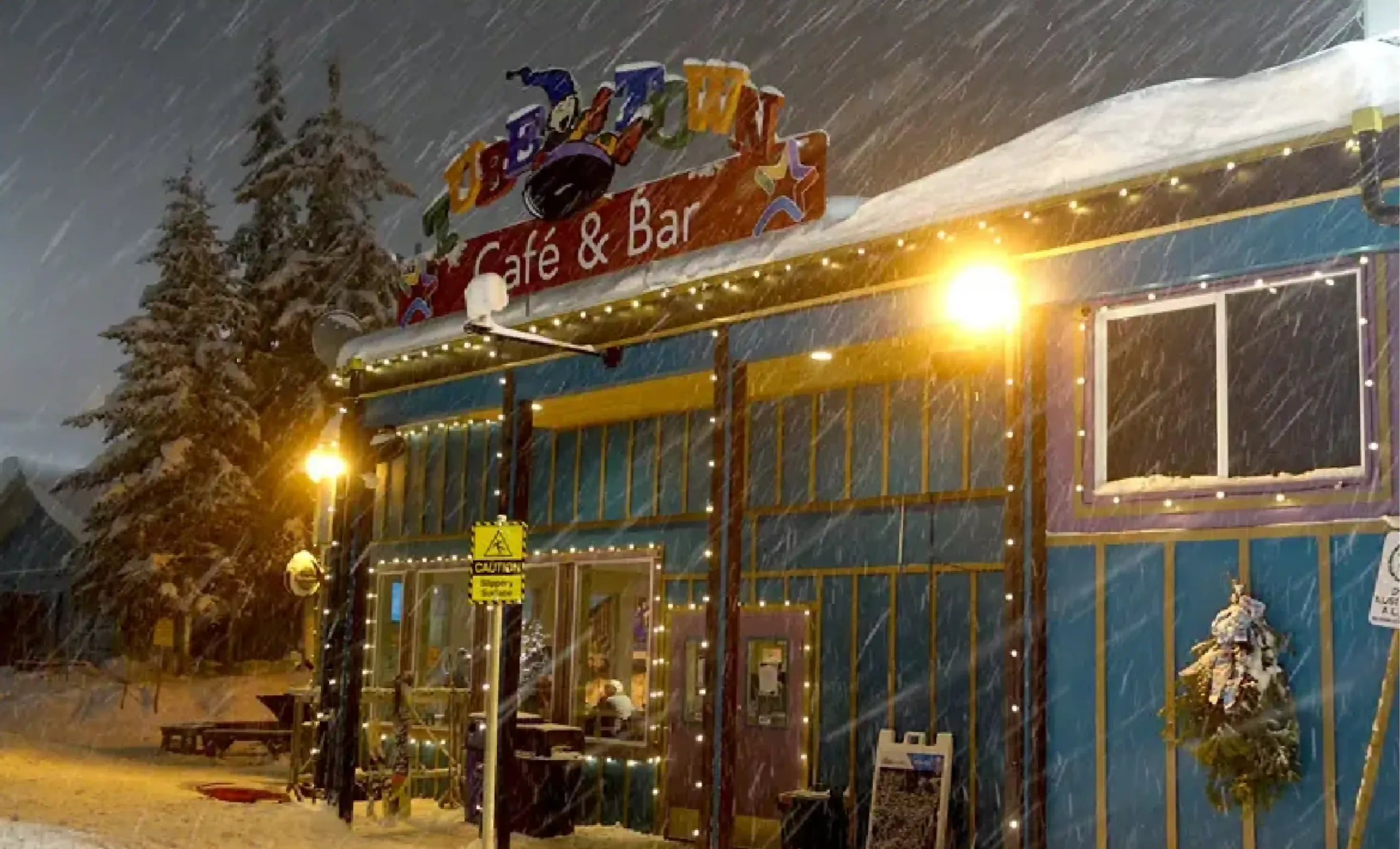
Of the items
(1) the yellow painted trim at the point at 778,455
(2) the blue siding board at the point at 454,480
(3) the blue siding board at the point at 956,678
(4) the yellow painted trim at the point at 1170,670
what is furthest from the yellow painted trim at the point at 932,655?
(2) the blue siding board at the point at 454,480

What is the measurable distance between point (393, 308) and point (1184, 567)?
102 feet

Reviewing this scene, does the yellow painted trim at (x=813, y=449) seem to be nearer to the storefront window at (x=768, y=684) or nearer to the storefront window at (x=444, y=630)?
the storefront window at (x=768, y=684)

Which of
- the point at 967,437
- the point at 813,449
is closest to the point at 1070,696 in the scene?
the point at 967,437

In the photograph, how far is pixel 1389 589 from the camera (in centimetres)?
705

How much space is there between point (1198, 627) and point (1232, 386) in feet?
4.92

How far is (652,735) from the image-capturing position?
46.9ft

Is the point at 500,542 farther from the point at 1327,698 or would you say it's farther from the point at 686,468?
the point at 1327,698

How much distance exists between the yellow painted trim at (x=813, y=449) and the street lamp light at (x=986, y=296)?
3.62 m

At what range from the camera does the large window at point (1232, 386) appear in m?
8.28

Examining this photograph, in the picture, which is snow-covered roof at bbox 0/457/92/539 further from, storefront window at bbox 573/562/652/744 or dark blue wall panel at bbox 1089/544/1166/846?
dark blue wall panel at bbox 1089/544/1166/846

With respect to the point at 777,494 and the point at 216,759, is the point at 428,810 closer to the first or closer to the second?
the point at 777,494

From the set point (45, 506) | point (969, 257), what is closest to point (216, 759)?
point (969, 257)

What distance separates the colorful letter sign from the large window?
3.18m

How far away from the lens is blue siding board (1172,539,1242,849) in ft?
27.5
